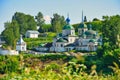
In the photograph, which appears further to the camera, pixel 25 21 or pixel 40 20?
pixel 40 20

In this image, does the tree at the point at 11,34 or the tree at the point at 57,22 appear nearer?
the tree at the point at 11,34

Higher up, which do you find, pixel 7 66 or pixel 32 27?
pixel 32 27

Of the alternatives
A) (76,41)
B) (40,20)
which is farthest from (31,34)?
(76,41)

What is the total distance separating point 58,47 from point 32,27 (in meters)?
18.4

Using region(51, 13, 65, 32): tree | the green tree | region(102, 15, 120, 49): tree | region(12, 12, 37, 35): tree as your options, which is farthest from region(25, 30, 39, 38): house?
region(102, 15, 120, 49): tree

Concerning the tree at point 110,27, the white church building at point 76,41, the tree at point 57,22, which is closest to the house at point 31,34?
the tree at point 57,22

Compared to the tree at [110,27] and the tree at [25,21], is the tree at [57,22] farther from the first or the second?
the tree at [110,27]

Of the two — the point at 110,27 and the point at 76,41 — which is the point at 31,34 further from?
the point at 110,27

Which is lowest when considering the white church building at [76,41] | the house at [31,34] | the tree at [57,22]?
the white church building at [76,41]

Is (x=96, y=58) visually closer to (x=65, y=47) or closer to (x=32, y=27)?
(x=65, y=47)

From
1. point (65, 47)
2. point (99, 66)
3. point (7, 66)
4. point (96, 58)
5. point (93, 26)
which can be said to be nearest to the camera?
point (7, 66)

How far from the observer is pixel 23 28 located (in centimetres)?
6272

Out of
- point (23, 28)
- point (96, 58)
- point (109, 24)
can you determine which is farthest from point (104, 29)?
point (23, 28)

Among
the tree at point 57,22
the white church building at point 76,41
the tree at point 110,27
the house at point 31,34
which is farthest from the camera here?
the tree at point 57,22
